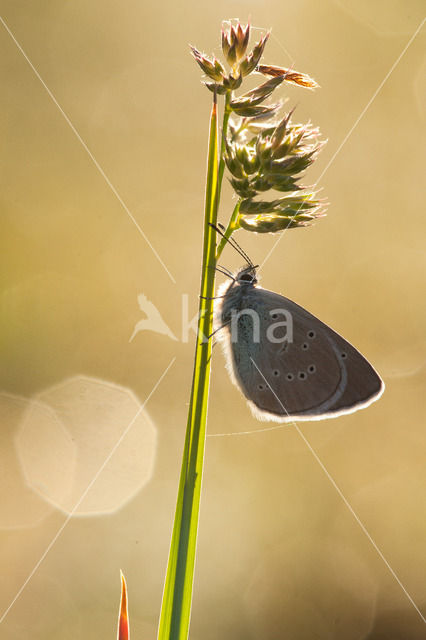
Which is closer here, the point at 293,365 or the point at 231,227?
the point at 231,227

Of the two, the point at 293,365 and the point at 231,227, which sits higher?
the point at 231,227

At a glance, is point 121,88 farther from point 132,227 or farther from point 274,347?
point 274,347

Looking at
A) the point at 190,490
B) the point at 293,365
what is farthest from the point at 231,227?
the point at 293,365

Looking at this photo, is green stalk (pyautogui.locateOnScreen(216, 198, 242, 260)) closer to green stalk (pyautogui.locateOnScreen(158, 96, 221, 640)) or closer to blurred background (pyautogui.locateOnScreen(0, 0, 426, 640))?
green stalk (pyautogui.locateOnScreen(158, 96, 221, 640))

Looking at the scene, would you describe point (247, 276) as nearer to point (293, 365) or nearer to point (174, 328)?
point (293, 365)

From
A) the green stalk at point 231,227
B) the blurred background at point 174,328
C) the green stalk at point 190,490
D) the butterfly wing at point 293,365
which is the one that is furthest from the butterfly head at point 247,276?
the green stalk at point 190,490

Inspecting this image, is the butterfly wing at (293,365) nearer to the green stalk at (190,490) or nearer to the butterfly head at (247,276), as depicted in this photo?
the butterfly head at (247,276)
